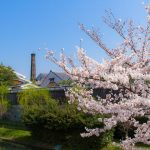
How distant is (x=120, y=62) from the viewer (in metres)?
6.93

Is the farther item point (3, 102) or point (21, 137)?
point (3, 102)

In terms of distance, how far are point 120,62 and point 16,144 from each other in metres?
15.1

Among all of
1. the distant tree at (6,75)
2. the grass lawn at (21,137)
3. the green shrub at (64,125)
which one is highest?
the distant tree at (6,75)

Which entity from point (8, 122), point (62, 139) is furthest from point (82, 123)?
point (8, 122)

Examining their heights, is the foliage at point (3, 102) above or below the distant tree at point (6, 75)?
below

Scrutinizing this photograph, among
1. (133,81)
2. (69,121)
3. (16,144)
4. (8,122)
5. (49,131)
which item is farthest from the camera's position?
(8,122)

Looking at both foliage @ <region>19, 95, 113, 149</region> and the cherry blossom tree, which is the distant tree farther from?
the cherry blossom tree

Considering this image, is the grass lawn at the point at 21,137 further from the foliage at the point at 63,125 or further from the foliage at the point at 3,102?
the foliage at the point at 3,102

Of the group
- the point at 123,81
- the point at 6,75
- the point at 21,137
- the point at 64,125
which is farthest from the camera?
the point at 6,75

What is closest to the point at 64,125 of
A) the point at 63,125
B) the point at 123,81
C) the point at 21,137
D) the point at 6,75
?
the point at 63,125

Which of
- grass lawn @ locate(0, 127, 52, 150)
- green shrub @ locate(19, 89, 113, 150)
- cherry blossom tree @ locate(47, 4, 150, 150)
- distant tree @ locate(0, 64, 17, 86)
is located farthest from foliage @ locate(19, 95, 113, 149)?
distant tree @ locate(0, 64, 17, 86)

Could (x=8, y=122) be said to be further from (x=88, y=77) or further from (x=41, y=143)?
(x=88, y=77)

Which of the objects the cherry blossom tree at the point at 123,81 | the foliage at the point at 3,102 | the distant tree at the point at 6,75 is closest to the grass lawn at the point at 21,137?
the foliage at the point at 3,102

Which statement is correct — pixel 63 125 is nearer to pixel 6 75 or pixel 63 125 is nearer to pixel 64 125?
pixel 64 125
